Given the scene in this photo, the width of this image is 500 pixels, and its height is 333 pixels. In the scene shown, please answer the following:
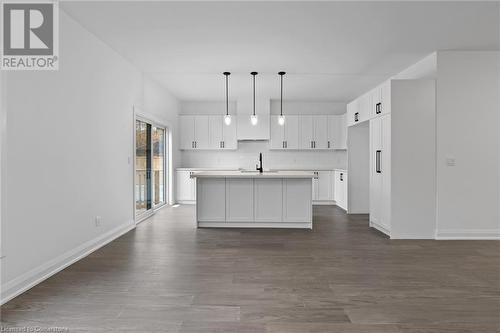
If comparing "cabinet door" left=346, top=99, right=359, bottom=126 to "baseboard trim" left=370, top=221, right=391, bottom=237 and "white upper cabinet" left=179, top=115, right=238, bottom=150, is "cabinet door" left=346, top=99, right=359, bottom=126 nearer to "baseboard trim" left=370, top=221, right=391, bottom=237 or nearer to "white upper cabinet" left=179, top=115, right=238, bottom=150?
"baseboard trim" left=370, top=221, right=391, bottom=237

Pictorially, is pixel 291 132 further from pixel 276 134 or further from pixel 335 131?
pixel 335 131

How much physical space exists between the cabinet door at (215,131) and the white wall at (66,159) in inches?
137

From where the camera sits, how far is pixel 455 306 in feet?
8.54

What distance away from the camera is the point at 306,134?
863cm

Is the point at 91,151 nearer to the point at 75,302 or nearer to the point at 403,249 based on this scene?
the point at 75,302

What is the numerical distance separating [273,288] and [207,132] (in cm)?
625

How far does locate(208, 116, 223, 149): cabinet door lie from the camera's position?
341 inches

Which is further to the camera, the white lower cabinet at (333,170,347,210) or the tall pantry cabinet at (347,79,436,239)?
the white lower cabinet at (333,170,347,210)

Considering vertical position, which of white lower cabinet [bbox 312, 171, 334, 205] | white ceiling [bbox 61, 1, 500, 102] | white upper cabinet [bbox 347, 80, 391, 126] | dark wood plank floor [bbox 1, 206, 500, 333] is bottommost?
dark wood plank floor [bbox 1, 206, 500, 333]

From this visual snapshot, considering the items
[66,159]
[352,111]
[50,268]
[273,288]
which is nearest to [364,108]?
[352,111]

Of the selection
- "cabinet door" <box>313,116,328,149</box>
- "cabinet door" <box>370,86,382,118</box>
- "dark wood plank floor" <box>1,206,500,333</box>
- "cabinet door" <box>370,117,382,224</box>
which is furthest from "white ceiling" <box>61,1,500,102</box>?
"dark wood plank floor" <box>1,206,500,333</box>

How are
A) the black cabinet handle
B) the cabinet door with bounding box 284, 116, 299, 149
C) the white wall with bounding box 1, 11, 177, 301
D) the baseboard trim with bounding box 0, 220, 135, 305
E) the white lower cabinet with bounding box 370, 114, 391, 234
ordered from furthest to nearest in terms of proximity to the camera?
1. the cabinet door with bounding box 284, 116, 299, 149
2. the black cabinet handle
3. the white lower cabinet with bounding box 370, 114, 391, 234
4. the white wall with bounding box 1, 11, 177, 301
5. the baseboard trim with bounding box 0, 220, 135, 305

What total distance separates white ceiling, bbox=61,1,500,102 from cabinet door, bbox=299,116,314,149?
2.43m

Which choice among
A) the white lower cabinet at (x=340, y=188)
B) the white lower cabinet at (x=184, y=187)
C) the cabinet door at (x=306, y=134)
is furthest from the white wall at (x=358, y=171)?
the white lower cabinet at (x=184, y=187)
